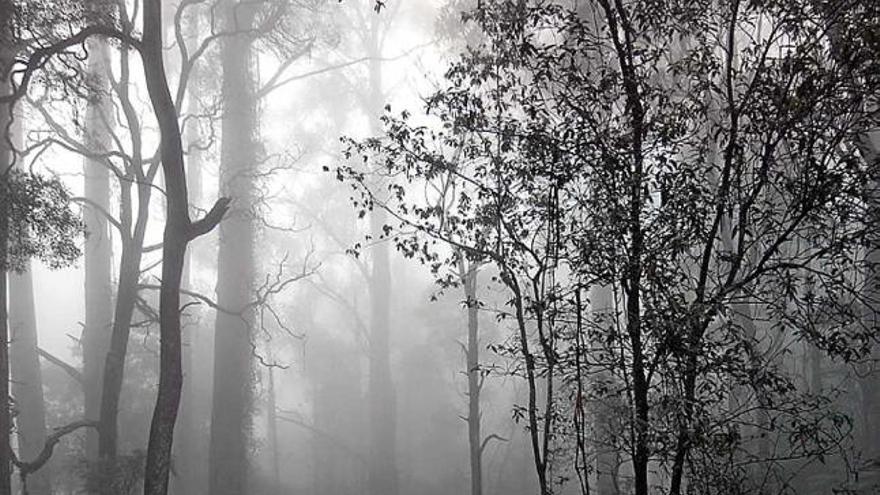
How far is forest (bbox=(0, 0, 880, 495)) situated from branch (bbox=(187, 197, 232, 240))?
0.15ft

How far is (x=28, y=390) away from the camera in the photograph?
15.3 meters

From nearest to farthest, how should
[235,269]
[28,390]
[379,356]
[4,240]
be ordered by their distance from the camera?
1. [4,240]
2. [235,269]
3. [28,390]
4. [379,356]

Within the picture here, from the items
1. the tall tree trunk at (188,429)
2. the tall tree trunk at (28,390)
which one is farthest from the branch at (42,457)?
the tall tree trunk at (28,390)

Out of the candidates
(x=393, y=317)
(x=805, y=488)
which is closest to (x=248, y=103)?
(x=805, y=488)

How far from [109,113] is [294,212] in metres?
10.8

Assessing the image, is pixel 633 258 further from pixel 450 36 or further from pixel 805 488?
pixel 450 36

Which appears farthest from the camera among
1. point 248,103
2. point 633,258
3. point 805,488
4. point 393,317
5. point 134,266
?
point 393,317

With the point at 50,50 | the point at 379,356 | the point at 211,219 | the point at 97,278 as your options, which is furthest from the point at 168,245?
the point at 379,356

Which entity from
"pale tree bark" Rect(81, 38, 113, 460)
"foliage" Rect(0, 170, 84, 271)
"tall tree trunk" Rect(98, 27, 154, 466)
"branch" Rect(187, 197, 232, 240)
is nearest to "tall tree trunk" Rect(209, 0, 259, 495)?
"tall tree trunk" Rect(98, 27, 154, 466)

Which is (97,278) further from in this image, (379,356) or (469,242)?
(469,242)

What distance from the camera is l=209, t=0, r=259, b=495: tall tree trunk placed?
1298 centimetres

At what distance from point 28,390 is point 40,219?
26.6ft

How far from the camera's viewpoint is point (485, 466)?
85.9ft

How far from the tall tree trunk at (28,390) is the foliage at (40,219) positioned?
6.74m
